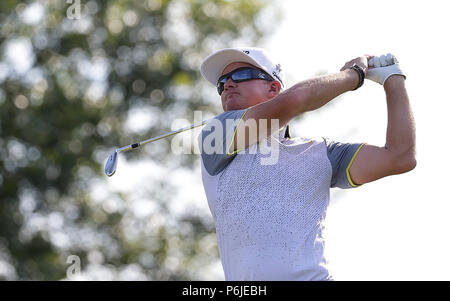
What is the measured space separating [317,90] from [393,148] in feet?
1.71

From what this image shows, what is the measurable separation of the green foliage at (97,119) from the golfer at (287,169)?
13210 millimetres

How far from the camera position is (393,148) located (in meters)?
4.32

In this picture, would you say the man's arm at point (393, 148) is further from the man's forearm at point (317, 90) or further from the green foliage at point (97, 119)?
the green foliage at point (97, 119)

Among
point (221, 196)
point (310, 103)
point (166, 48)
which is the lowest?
point (221, 196)

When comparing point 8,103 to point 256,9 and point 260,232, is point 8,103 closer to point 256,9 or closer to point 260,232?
point 256,9

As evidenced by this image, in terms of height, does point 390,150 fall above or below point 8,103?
below

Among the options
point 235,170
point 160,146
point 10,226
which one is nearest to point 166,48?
point 160,146

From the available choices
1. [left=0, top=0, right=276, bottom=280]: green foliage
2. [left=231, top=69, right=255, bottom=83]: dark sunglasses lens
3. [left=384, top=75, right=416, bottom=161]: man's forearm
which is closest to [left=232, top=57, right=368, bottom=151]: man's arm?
[left=384, top=75, right=416, bottom=161]: man's forearm

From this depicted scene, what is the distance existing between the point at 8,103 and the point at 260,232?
14.7m

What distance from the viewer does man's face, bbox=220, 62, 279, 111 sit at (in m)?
4.71

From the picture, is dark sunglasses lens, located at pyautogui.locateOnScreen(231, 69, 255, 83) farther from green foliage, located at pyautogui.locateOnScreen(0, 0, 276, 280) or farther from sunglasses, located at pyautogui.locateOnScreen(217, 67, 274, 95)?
green foliage, located at pyautogui.locateOnScreen(0, 0, 276, 280)

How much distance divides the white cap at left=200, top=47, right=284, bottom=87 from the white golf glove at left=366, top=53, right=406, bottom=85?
2.00 ft

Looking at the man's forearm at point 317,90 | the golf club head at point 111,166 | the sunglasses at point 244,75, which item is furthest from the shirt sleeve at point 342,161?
the golf club head at point 111,166
